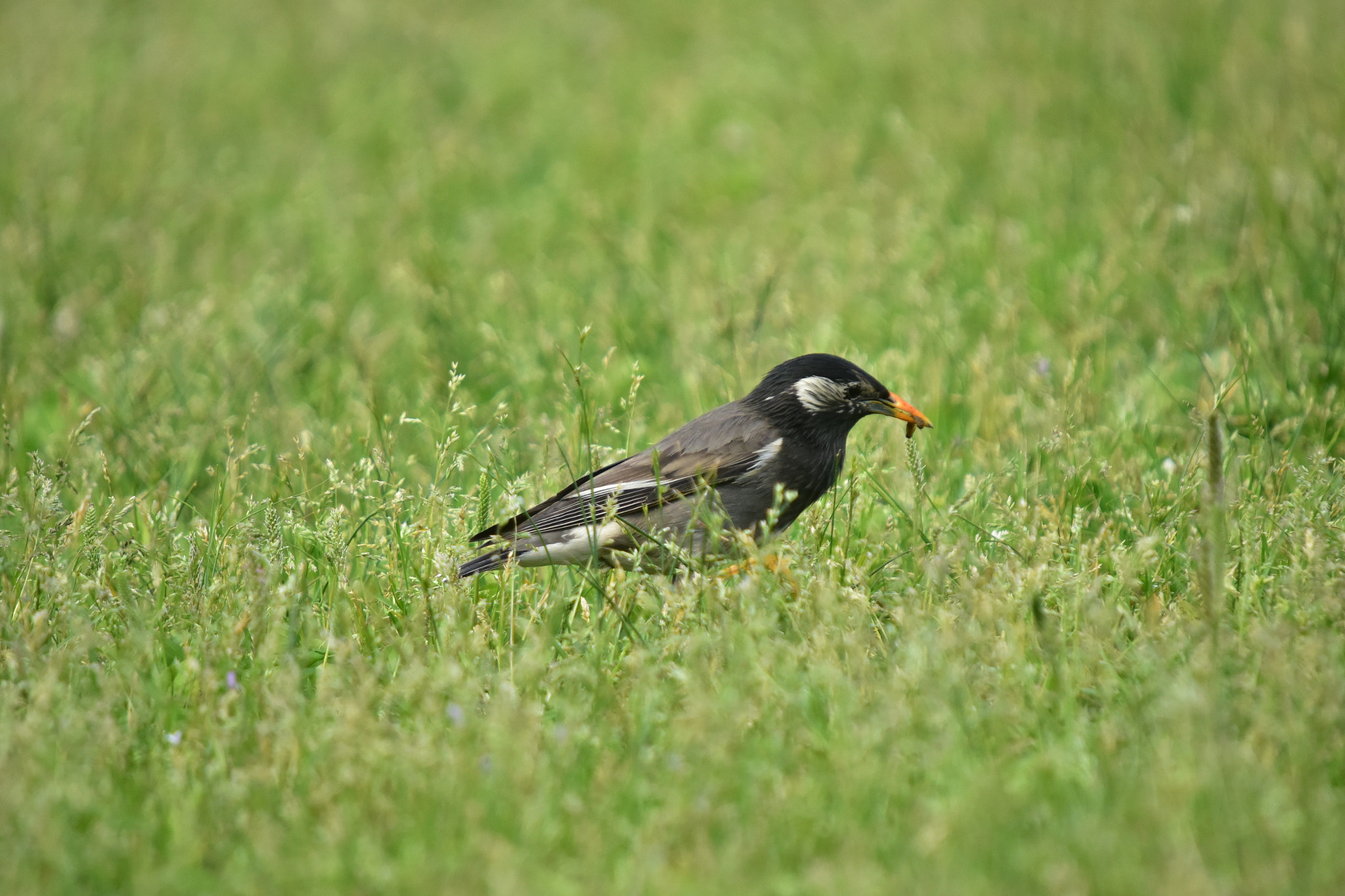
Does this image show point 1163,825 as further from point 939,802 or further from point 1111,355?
point 1111,355

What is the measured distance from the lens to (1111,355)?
6.61 m

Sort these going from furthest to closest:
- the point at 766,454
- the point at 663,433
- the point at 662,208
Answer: the point at 662,208
the point at 663,433
the point at 766,454

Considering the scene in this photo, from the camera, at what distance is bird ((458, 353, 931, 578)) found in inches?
201

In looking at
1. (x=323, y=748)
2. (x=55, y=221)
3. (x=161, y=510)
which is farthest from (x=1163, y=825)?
(x=55, y=221)

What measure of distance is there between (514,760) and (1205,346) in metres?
4.84

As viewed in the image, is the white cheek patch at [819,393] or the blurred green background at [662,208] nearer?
the white cheek patch at [819,393]

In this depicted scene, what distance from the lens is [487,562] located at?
15.5 ft

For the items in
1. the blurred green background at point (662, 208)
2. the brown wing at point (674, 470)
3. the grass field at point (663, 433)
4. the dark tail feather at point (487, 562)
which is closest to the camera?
the grass field at point (663, 433)

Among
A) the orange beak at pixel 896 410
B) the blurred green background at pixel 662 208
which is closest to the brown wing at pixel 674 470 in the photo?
the orange beak at pixel 896 410

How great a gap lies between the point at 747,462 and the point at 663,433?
1015 millimetres

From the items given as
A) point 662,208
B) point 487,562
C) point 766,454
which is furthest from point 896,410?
point 662,208

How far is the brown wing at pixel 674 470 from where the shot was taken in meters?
5.03

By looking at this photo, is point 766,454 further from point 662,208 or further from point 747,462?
point 662,208

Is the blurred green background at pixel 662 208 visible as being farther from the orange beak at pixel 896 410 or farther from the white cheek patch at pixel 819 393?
the white cheek patch at pixel 819 393
